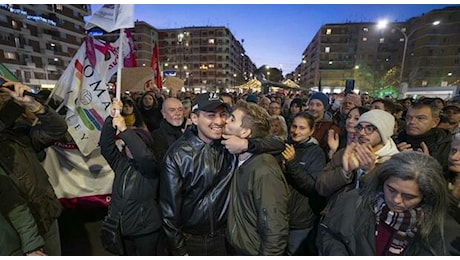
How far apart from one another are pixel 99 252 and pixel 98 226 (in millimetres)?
756

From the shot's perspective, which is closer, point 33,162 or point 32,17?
point 33,162

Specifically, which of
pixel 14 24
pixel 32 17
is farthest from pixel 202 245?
pixel 32 17

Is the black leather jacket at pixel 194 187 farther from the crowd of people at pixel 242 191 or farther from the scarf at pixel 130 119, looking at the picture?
the scarf at pixel 130 119

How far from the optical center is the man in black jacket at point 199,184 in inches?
80.9

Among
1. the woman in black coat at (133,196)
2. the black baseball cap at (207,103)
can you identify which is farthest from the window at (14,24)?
the black baseball cap at (207,103)

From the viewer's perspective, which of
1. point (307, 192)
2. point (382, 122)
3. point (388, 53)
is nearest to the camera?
point (382, 122)

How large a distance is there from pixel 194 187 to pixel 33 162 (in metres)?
1.58

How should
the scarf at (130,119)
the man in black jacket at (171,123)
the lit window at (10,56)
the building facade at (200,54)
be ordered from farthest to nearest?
1. the building facade at (200,54)
2. the lit window at (10,56)
3. the scarf at (130,119)
4. the man in black jacket at (171,123)

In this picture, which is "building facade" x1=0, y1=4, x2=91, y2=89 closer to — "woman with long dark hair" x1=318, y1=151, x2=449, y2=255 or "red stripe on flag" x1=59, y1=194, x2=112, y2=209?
"red stripe on flag" x1=59, y1=194, x2=112, y2=209

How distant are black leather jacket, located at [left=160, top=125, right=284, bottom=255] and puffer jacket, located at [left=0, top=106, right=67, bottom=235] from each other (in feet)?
3.85

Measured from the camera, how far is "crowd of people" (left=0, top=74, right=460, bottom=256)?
4.93 feet

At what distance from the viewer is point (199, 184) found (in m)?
2.11

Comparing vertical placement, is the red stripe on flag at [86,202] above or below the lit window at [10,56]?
below

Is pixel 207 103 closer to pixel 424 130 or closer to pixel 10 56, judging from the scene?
pixel 424 130
